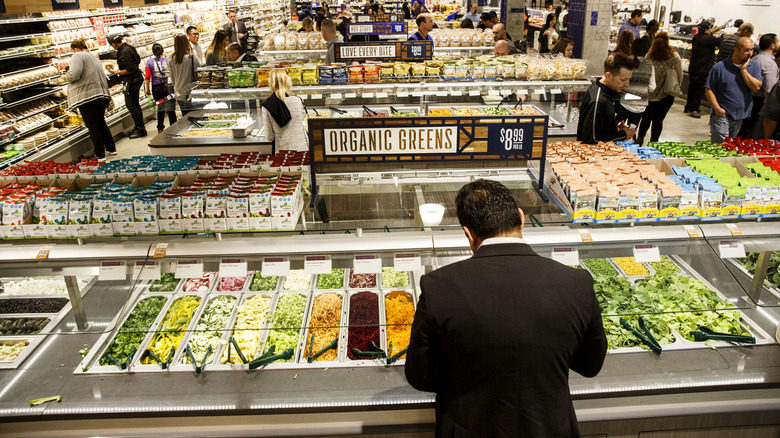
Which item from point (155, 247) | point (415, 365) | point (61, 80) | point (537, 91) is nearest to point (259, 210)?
point (155, 247)

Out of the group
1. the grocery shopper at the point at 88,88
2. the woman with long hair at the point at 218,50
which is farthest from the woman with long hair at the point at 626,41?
the grocery shopper at the point at 88,88

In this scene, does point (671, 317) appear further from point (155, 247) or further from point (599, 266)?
point (155, 247)

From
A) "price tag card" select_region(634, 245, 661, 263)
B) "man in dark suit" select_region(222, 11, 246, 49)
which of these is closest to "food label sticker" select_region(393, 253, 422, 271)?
"price tag card" select_region(634, 245, 661, 263)

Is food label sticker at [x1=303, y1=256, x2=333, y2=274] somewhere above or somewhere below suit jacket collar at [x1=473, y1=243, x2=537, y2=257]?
below

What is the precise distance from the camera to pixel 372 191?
2859 millimetres

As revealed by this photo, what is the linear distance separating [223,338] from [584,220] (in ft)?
6.35

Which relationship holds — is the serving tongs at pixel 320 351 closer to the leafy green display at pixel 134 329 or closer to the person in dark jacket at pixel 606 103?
the leafy green display at pixel 134 329

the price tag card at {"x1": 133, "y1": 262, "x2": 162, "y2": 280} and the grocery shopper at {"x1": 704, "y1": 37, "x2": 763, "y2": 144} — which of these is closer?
the price tag card at {"x1": 133, "y1": 262, "x2": 162, "y2": 280}

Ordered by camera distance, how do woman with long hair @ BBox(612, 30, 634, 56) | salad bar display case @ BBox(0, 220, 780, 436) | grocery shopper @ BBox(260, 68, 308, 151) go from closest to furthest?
salad bar display case @ BBox(0, 220, 780, 436) < grocery shopper @ BBox(260, 68, 308, 151) < woman with long hair @ BBox(612, 30, 634, 56)

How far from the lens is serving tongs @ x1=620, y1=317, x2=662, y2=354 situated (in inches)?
101

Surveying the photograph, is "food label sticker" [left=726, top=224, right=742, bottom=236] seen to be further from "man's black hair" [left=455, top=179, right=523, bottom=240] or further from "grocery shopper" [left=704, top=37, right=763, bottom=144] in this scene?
"grocery shopper" [left=704, top=37, right=763, bottom=144]

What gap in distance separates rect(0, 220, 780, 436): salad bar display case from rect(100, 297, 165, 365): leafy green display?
1 cm

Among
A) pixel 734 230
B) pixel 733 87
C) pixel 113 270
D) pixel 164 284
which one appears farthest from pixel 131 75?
pixel 734 230

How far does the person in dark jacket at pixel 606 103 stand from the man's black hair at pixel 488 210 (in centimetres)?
315
